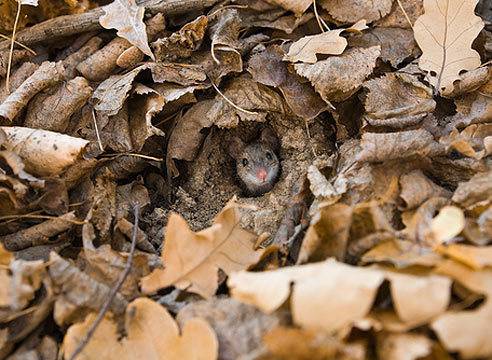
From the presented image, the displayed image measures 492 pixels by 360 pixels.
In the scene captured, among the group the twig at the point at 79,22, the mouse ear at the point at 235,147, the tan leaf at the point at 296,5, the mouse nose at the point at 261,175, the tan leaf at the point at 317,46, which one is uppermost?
the twig at the point at 79,22

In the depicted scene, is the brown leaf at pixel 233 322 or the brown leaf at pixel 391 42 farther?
the brown leaf at pixel 391 42

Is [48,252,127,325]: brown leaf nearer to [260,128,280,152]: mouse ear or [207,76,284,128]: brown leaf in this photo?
[207,76,284,128]: brown leaf

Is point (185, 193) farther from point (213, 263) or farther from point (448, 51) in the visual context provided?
point (448, 51)

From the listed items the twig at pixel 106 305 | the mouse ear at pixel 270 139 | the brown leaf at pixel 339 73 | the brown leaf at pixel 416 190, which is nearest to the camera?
the twig at pixel 106 305

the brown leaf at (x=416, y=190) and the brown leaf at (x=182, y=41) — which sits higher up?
the brown leaf at (x=182, y=41)

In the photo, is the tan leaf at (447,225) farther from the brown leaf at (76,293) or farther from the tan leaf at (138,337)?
the brown leaf at (76,293)

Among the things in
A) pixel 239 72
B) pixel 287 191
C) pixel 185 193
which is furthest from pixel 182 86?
pixel 287 191

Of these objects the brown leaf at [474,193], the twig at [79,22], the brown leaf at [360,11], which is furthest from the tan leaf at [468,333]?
the twig at [79,22]
